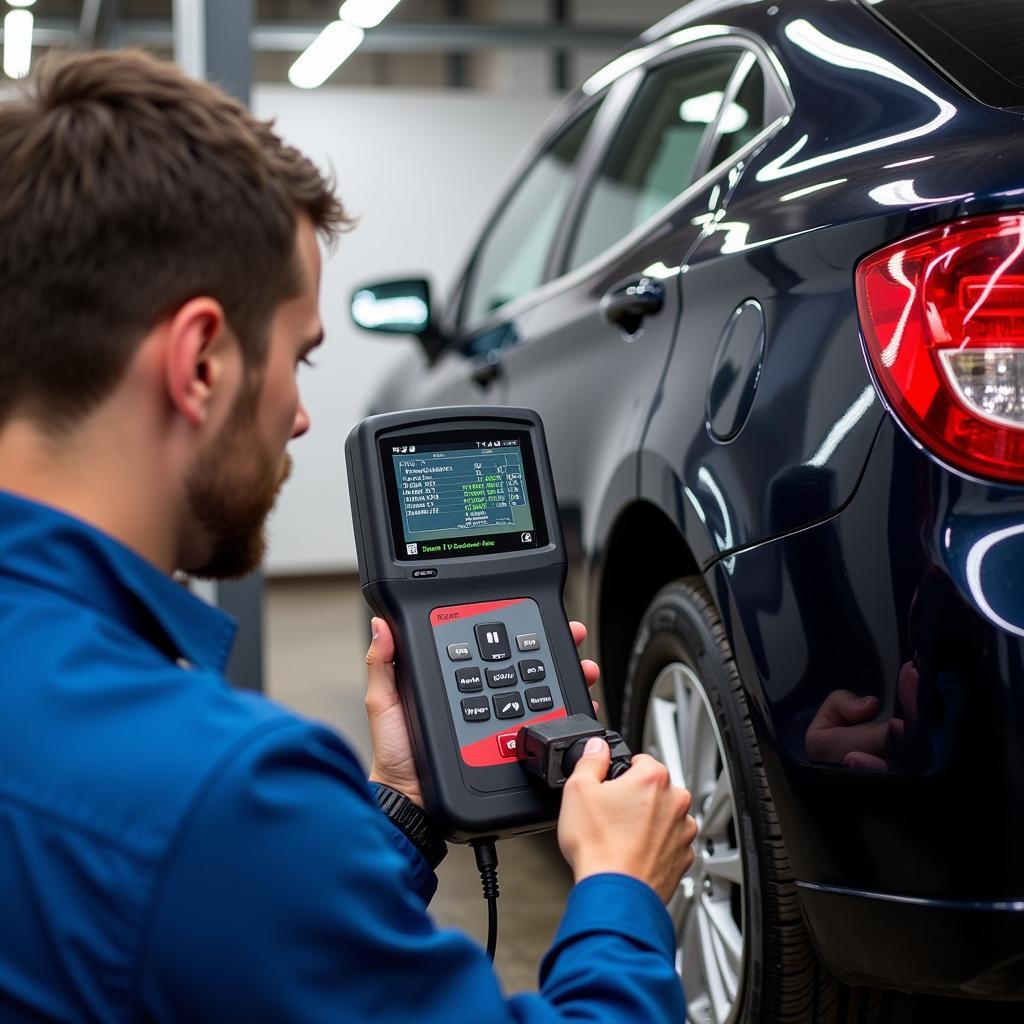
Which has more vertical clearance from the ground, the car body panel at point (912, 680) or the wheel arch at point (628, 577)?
the car body panel at point (912, 680)

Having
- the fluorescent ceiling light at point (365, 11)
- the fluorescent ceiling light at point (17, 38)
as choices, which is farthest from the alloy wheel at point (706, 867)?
the fluorescent ceiling light at point (17, 38)

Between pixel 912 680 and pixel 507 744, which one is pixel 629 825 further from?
pixel 912 680

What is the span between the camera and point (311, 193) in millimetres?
995

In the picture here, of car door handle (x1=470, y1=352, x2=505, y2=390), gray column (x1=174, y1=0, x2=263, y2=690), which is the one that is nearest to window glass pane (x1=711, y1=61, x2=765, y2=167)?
car door handle (x1=470, y1=352, x2=505, y2=390)

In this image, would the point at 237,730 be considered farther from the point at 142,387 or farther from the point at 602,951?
the point at 602,951

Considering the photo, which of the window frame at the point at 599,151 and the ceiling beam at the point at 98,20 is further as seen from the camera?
the ceiling beam at the point at 98,20

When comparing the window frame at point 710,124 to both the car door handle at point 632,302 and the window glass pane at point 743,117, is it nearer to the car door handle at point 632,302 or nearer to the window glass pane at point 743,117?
the window glass pane at point 743,117

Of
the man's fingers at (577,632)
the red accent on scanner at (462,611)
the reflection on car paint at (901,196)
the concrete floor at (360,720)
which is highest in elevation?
the reflection on car paint at (901,196)

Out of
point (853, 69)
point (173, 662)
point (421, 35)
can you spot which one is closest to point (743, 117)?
point (853, 69)

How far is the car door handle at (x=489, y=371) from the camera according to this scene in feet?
8.96

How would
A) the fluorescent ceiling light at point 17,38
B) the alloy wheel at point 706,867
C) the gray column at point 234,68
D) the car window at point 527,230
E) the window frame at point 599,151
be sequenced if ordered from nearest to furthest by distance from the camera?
the alloy wheel at point 706,867, the window frame at point 599,151, the car window at point 527,230, the gray column at point 234,68, the fluorescent ceiling light at point 17,38

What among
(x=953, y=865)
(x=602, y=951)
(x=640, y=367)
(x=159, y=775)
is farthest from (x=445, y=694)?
(x=640, y=367)

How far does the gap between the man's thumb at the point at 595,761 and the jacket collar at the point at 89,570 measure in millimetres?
375

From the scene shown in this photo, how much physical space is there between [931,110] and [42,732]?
1.24 meters
